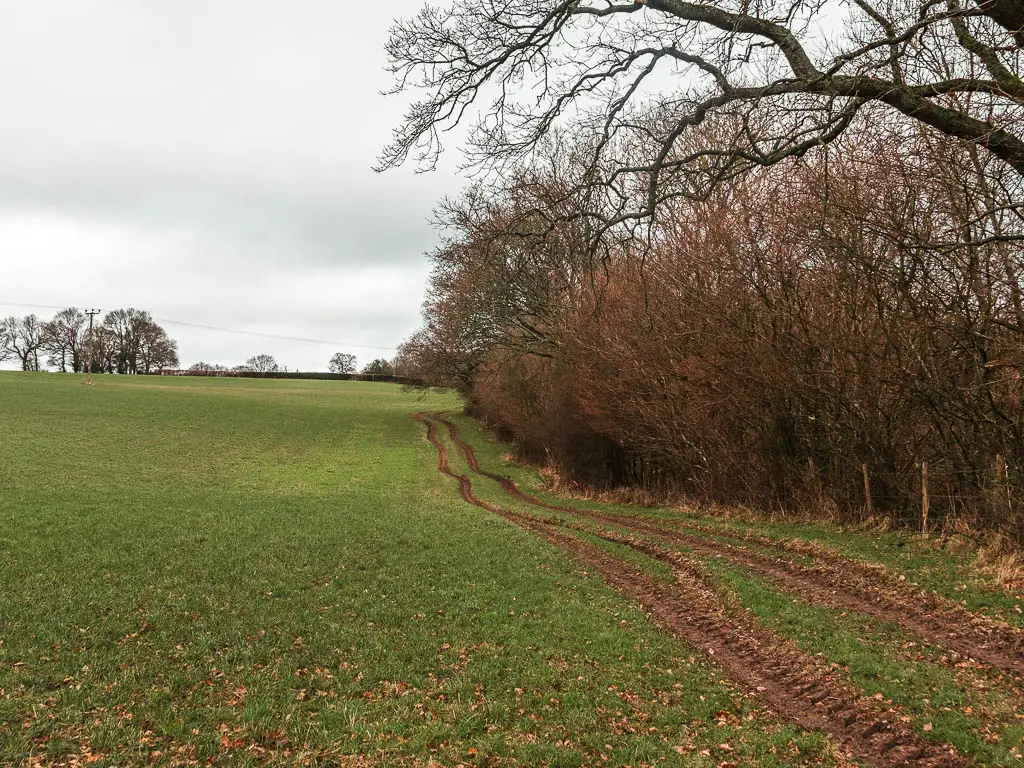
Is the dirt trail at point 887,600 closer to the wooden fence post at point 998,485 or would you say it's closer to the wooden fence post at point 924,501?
the wooden fence post at point 998,485

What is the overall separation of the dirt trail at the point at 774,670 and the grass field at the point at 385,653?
21cm

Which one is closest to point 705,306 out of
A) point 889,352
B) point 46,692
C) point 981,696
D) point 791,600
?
point 889,352

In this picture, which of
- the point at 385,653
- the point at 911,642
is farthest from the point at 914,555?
the point at 385,653

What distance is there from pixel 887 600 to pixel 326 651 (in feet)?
26.0

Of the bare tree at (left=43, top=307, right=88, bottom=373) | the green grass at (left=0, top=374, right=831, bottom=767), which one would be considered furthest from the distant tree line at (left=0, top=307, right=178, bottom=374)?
the green grass at (left=0, top=374, right=831, bottom=767)

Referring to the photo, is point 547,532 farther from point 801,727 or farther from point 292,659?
point 801,727

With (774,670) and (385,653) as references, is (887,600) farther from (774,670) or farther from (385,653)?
(385,653)

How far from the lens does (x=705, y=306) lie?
1662 centimetres

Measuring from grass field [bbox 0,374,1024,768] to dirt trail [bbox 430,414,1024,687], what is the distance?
0.38 metres

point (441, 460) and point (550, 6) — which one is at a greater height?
point (550, 6)

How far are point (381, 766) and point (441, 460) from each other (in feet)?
98.0

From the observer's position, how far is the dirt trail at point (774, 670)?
17.5ft

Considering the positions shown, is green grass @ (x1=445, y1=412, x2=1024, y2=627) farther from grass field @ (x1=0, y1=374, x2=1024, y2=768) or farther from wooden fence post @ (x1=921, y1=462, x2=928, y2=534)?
wooden fence post @ (x1=921, y1=462, x2=928, y2=534)

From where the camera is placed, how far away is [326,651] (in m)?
7.62
